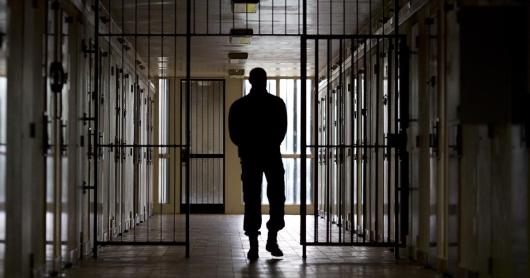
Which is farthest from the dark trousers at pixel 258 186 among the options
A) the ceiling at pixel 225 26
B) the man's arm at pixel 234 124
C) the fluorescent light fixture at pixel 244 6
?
the fluorescent light fixture at pixel 244 6

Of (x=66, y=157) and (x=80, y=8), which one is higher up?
(x=80, y=8)

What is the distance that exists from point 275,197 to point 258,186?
0.17m

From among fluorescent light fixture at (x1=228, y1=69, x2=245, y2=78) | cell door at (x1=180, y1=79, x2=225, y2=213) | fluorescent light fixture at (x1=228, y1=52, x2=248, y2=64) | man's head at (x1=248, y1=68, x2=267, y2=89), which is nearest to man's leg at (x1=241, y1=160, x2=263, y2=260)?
man's head at (x1=248, y1=68, x2=267, y2=89)

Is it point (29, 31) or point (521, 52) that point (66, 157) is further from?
point (521, 52)

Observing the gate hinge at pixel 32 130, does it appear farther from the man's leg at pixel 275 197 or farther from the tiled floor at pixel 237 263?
the man's leg at pixel 275 197

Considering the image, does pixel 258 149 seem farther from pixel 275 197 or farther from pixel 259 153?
pixel 275 197

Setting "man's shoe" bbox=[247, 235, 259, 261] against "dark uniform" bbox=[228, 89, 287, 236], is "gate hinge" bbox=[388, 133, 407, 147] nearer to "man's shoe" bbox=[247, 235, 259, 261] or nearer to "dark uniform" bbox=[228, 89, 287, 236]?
"dark uniform" bbox=[228, 89, 287, 236]

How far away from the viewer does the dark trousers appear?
22.8 feet

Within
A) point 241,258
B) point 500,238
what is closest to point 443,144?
point 500,238

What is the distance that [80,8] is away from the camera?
275 inches

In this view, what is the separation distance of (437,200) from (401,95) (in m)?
1.22

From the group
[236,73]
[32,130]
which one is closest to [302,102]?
[32,130]

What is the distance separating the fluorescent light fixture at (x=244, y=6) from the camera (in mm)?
8125

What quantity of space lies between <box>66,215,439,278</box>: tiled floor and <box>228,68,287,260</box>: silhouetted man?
300 mm
